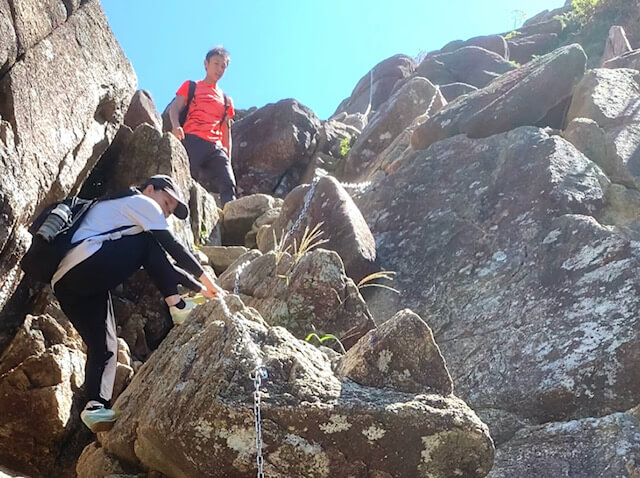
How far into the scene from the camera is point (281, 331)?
467cm

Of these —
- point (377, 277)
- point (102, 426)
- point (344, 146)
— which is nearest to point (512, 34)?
point (344, 146)

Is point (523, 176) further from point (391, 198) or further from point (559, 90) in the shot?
point (559, 90)

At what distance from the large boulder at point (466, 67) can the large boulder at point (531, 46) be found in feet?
5.46

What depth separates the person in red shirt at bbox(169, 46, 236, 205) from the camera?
36.9 feet

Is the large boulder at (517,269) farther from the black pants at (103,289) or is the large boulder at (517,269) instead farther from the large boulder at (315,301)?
the black pants at (103,289)

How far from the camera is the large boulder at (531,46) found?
2772 cm

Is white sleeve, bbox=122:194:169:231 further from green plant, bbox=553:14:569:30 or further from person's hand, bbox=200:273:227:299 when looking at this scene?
green plant, bbox=553:14:569:30

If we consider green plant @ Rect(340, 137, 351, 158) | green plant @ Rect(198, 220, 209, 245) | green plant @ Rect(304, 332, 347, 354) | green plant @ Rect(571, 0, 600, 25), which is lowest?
green plant @ Rect(340, 137, 351, 158)

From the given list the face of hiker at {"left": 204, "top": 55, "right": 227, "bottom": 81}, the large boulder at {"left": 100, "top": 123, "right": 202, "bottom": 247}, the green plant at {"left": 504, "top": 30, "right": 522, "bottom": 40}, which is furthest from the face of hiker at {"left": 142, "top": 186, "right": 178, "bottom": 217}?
the green plant at {"left": 504, "top": 30, "right": 522, "bottom": 40}

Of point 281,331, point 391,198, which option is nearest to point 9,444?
point 281,331

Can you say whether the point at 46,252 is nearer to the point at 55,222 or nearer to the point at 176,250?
the point at 55,222

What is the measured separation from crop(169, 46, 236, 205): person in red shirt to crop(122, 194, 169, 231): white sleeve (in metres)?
5.82

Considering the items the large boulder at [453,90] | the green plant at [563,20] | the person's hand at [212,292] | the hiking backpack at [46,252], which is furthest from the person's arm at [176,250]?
the green plant at [563,20]

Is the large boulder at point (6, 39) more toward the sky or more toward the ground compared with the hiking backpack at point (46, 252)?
more toward the sky
